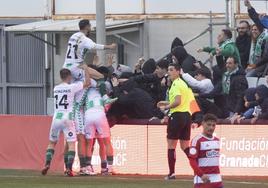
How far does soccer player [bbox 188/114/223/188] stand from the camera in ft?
44.0

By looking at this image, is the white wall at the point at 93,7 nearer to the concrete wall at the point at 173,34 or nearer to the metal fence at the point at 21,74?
the concrete wall at the point at 173,34

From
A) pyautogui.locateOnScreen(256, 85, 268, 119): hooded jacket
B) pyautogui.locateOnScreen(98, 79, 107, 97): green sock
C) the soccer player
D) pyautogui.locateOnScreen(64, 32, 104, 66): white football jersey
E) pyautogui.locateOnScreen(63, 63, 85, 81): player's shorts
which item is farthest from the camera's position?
pyautogui.locateOnScreen(256, 85, 268, 119): hooded jacket

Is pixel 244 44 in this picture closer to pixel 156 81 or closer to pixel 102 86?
pixel 156 81

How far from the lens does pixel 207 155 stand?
13.6 meters

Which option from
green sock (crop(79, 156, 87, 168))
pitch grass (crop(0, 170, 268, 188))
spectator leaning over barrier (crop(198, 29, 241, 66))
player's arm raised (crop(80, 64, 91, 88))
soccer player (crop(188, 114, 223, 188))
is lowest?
pitch grass (crop(0, 170, 268, 188))

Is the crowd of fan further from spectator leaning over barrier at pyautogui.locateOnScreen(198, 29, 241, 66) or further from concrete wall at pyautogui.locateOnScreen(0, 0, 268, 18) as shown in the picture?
concrete wall at pyautogui.locateOnScreen(0, 0, 268, 18)

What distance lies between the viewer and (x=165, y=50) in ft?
95.5

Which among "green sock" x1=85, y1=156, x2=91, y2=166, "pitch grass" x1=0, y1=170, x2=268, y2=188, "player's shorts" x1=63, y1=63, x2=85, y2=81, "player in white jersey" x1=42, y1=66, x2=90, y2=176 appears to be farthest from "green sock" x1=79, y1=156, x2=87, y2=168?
"player's shorts" x1=63, y1=63, x2=85, y2=81

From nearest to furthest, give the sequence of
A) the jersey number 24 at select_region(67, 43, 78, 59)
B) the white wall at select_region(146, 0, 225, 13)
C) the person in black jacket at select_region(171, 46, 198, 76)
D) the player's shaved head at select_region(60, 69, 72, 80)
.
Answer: the player's shaved head at select_region(60, 69, 72, 80) → the jersey number 24 at select_region(67, 43, 78, 59) → the person in black jacket at select_region(171, 46, 198, 76) → the white wall at select_region(146, 0, 225, 13)

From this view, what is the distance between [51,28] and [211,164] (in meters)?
16.1

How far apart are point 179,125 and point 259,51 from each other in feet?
15.2

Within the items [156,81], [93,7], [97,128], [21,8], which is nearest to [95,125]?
[97,128]

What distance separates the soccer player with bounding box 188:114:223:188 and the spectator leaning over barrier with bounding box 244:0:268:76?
8.47 m

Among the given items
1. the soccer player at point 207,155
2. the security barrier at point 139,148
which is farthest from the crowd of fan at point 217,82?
the soccer player at point 207,155
